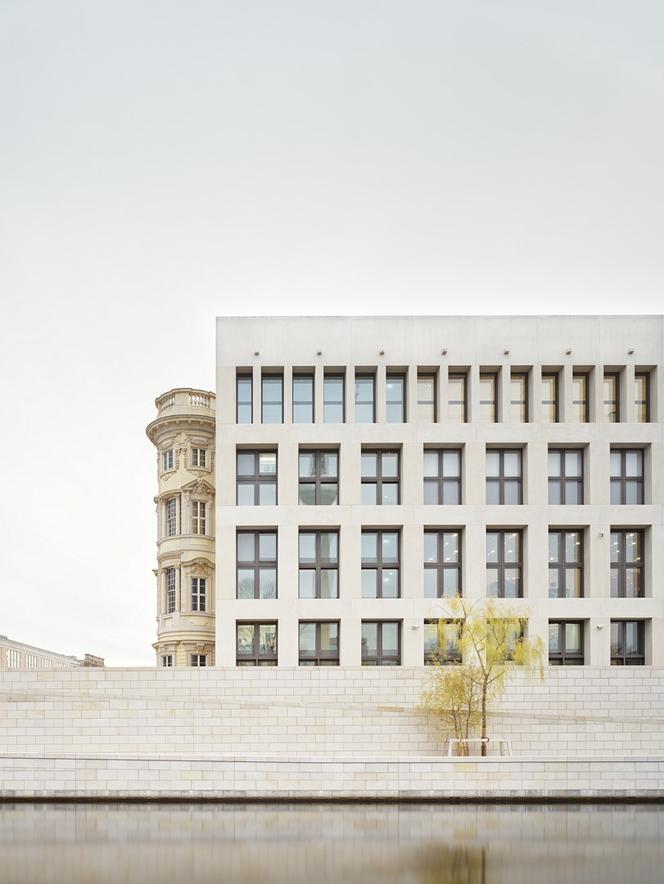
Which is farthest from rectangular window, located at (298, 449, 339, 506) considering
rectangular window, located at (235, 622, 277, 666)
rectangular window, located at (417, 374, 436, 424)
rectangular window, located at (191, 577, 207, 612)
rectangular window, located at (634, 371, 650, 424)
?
rectangular window, located at (634, 371, 650, 424)

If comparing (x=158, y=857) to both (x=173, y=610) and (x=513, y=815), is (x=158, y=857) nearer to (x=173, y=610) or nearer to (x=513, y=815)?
(x=513, y=815)

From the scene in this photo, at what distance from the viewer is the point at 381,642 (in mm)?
34125

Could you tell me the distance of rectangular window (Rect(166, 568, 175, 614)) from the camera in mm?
39469

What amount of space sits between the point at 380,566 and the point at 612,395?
496 inches

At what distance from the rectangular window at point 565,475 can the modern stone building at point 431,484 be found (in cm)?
6

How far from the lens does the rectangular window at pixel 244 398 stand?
116 ft

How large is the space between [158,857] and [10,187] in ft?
82.1

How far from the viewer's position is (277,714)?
26547 mm

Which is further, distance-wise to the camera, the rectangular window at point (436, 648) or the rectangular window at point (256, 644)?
the rectangular window at point (256, 644)

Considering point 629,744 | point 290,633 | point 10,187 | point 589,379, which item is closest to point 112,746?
point 290,633

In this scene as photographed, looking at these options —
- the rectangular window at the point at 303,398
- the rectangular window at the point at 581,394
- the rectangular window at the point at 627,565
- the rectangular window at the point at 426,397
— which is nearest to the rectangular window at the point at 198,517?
the rectangular window at the point at 303,398

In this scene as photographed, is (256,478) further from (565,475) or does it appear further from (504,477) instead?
(565,475)

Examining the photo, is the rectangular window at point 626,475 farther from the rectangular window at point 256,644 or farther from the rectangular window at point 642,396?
the rectangular window at point 256,644

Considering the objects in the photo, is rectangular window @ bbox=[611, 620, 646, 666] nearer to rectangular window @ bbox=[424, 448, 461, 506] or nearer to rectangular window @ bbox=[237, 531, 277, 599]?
rectangular window @ bbox=[424, 448, 461, 506]
